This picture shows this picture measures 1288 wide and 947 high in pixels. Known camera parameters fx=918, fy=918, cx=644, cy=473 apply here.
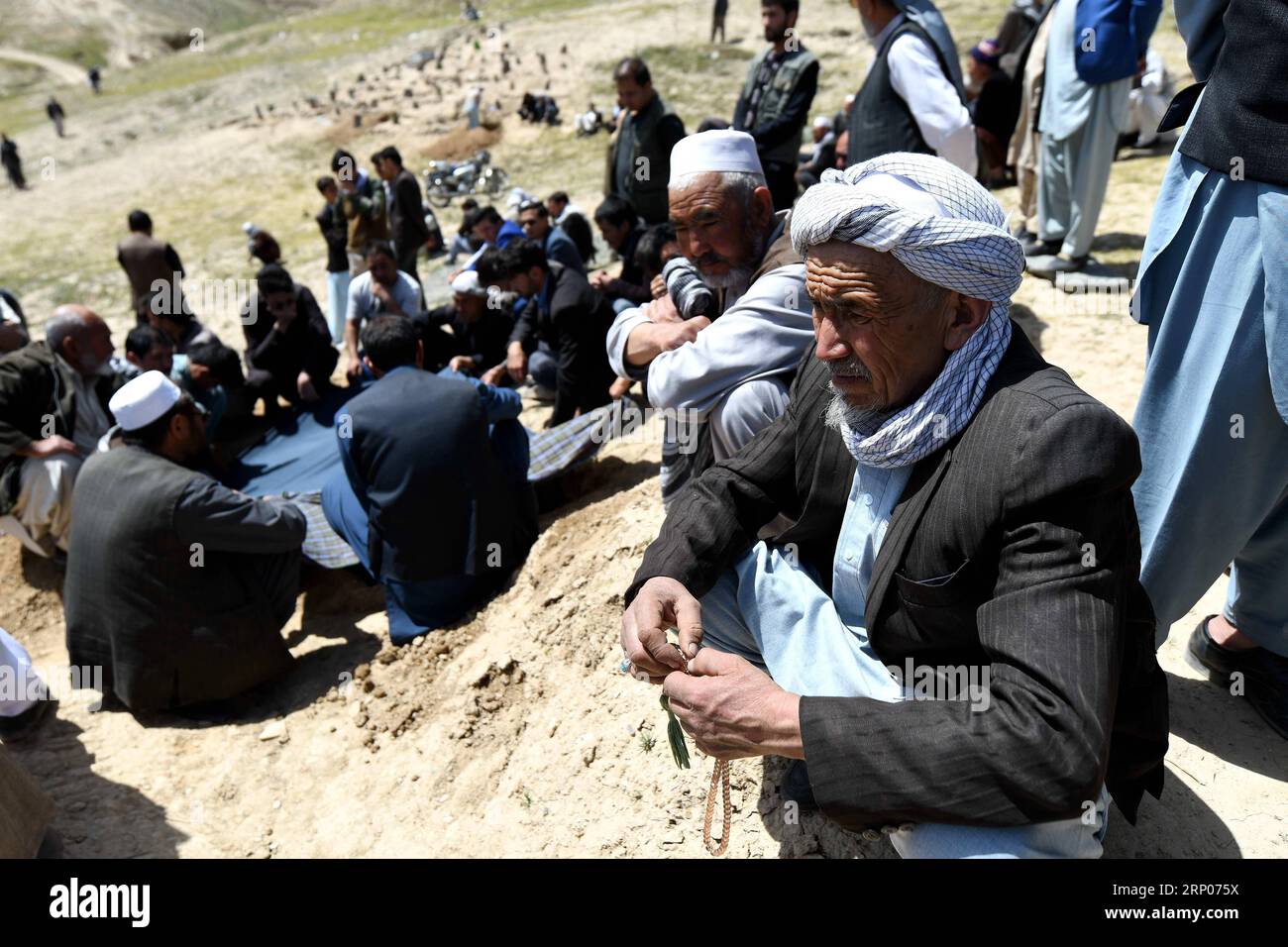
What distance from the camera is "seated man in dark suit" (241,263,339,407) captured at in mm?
6594

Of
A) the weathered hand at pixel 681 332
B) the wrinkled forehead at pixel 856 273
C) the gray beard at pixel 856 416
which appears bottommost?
the weathered hand at pixel 681 332

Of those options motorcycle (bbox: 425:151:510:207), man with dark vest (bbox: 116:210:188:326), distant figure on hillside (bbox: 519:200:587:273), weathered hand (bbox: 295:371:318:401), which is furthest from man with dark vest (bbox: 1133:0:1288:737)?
motorcycle (bbox: 425:151:510:207)

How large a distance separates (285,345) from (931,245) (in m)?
5.94

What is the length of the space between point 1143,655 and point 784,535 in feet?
2.62

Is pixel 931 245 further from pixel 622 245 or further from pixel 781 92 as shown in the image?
pixel 622 245

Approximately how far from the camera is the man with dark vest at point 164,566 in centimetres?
387

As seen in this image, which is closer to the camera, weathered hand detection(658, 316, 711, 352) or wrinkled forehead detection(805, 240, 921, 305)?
wrinkled forehead detection(805, 240, 921, 305)

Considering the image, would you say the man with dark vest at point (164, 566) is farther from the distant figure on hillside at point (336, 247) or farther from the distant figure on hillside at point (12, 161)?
the distant figure on hillside at point (12, 161)

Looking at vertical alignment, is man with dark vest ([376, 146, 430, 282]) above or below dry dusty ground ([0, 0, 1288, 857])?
above

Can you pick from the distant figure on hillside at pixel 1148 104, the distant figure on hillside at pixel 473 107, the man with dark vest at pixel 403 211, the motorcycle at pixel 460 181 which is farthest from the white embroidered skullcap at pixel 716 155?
the distant figure on hillside at pixel 473 107

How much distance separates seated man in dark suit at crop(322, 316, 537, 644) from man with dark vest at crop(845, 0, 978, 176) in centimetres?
226

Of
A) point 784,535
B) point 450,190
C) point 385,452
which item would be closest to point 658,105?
point 385,452

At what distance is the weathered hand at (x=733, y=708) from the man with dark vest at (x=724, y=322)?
1091 millimetres

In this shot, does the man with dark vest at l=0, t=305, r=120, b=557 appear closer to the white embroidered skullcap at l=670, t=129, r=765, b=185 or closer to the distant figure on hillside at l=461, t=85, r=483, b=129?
the white embroidered skullcap at l=670, t=129, r=765, b=185
